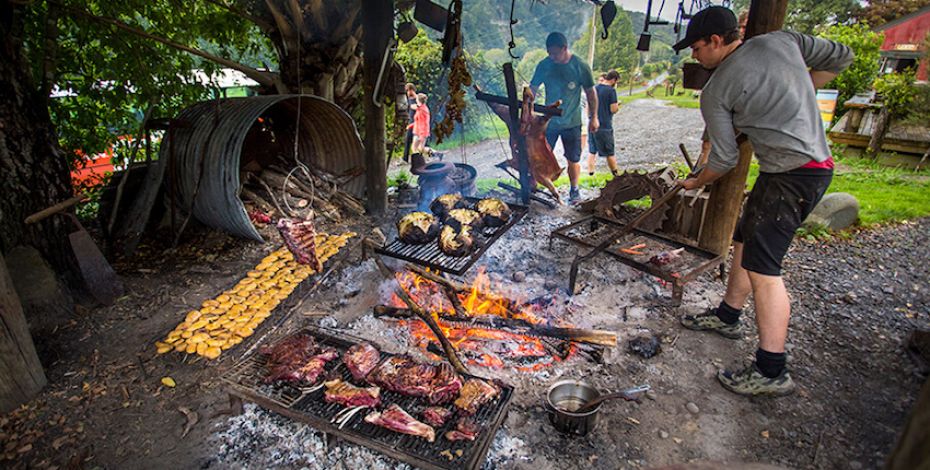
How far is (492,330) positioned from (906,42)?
28295mm

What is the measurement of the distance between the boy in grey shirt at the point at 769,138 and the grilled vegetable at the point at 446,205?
3.01 m

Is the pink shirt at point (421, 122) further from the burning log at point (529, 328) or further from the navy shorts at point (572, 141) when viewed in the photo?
the burning log at point (529, 328)

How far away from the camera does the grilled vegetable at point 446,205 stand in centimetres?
590

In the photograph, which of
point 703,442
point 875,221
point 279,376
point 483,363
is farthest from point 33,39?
point 875,221

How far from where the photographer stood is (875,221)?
25.0 feet

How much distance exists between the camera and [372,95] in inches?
288

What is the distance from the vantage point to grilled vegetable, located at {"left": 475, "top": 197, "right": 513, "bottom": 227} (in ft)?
18.2

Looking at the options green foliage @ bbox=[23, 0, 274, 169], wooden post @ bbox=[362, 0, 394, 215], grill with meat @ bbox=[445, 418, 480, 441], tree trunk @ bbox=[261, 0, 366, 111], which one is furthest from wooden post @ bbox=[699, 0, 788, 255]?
green foliage @ bbox=[23, 0, 274, 169]

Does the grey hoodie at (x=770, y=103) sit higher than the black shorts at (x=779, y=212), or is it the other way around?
the grey hoodie at (x=770, y=103)

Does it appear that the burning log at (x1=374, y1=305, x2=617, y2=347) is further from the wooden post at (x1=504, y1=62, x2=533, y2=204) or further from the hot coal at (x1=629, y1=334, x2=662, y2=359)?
the wooden post at (x1=504, y1=62, x2=533, y2=204)

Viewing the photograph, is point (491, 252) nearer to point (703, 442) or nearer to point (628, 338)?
point (628, 338)

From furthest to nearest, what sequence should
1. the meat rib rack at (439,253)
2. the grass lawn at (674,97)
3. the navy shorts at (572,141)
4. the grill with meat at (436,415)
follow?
the grass lawn at (674,97) → the navy shorts at (572,141) → the meat rib rack at (439,253) → the grill with meat at (436,415)

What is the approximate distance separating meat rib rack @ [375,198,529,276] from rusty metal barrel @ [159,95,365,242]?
74.5 inches

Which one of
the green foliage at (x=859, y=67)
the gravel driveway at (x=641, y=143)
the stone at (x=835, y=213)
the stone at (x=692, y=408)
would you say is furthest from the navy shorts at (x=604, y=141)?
the green foliage at (x=859, y=67)
